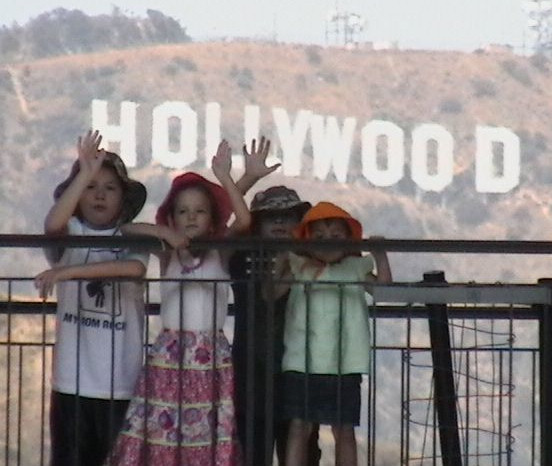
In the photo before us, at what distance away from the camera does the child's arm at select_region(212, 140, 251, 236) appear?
475 cm

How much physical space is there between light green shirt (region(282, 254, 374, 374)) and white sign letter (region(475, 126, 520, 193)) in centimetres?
839

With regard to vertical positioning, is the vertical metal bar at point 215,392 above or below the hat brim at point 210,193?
below

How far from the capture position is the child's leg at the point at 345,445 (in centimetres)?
500

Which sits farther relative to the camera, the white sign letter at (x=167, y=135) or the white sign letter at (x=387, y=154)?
the white sign letter at (x=387, y=154)

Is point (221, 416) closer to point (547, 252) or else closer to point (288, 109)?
point (547, 252)

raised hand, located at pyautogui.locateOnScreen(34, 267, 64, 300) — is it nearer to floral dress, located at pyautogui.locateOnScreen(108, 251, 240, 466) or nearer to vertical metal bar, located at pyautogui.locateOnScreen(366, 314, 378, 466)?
floral dress, located at pyautogui.locateOnScreen(108, 251, 240, 466)

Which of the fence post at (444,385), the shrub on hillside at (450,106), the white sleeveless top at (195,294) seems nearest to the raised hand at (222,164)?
the white sleeveless top at (195,294)

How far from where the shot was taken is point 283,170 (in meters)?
12.3

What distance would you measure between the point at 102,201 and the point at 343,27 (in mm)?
7480

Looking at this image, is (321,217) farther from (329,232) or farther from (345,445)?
(345,445)

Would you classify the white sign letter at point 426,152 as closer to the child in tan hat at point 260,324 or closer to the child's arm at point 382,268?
the child in tan hat at point 260,324

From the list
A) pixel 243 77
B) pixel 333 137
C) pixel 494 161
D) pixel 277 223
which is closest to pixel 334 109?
pixel 333 137

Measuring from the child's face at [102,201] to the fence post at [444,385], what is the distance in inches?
43.3

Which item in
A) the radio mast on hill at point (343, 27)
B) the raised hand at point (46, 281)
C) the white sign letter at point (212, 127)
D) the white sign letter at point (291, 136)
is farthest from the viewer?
the white sign letter at point (212, 127)
